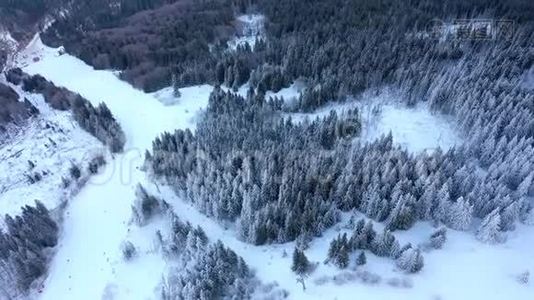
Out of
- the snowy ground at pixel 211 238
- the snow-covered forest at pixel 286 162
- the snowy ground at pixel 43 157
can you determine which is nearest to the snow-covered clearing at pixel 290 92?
the snow-covered forest at pixel 286 162

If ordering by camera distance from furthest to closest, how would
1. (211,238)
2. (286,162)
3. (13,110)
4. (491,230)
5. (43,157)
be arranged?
1. (13,110)
2. (43,157)
3. (286,162)
4. (211,238)
5. (491,230)

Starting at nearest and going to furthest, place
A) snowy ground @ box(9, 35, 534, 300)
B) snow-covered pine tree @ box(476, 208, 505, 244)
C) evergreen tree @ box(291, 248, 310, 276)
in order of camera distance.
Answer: snowy ground @ box(9, 35, 534, 300) → evergreen tree @ box(291, 248, 310, 276) → snow-covered pine tree @ box(476, 208, 505, 244)

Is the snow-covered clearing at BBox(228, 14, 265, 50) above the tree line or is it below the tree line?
above

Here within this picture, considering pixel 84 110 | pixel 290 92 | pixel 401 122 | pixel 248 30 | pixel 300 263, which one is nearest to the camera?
pixel 300 263

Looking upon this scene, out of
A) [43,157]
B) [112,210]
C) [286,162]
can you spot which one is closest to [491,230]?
[286,162]

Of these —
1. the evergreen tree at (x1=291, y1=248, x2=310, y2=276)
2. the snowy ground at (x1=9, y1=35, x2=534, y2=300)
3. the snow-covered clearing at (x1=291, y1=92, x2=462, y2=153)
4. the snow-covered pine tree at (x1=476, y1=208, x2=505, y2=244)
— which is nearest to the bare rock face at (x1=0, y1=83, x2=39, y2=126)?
the snowy ground at (x1=9, y1=35, x2=534, y2=300)

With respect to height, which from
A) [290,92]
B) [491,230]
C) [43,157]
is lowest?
[43,157]

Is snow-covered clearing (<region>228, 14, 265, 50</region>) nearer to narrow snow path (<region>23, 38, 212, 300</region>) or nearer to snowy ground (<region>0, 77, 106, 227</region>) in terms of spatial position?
narrow snow path (<region>23, 38, 212, 300</region>)

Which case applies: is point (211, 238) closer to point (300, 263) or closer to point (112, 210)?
point (300, 263)
